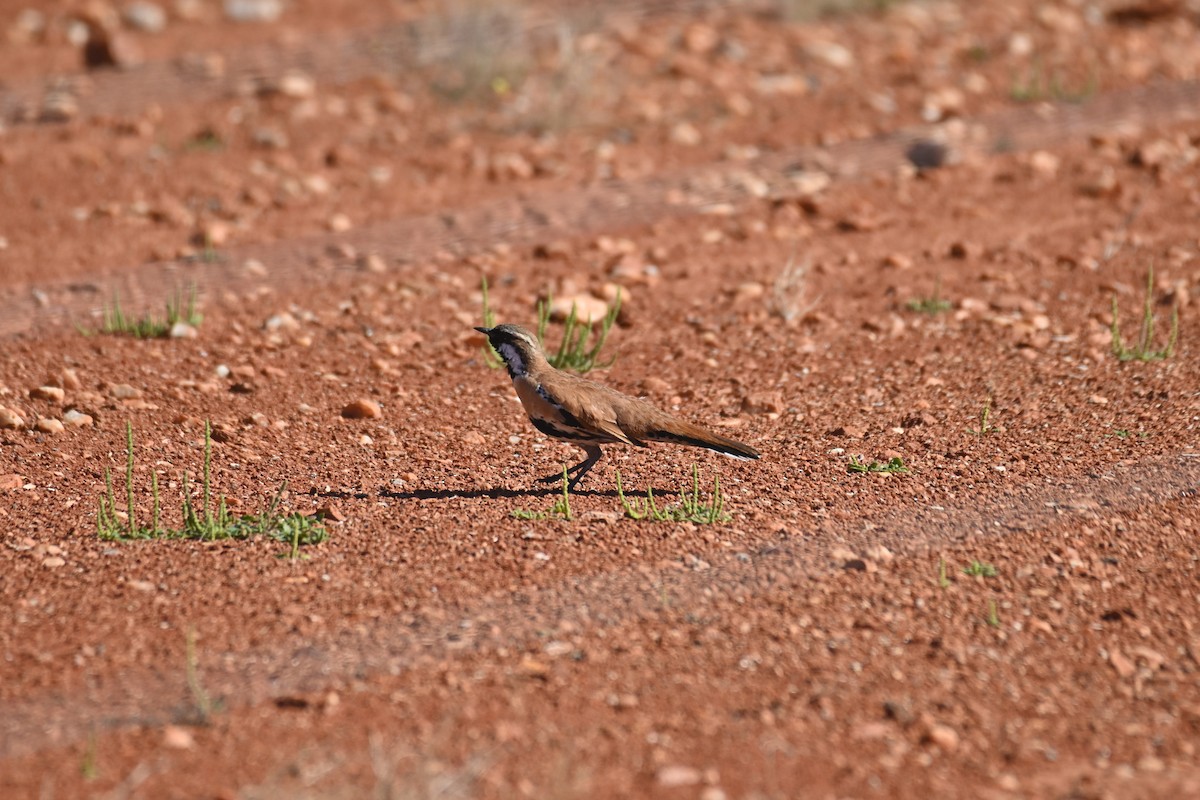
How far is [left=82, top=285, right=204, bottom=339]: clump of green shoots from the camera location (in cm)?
740

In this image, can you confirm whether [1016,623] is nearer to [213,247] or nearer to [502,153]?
[213,247]

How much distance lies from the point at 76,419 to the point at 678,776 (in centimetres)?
368

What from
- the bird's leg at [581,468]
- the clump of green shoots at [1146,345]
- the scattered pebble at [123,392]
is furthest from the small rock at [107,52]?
the clump of green shoots at [1146,345]

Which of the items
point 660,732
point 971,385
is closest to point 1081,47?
point 971,385

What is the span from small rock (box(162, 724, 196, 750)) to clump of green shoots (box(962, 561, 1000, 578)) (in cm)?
273

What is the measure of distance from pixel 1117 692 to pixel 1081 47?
904 cm

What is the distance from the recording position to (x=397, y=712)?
4250 millimetres

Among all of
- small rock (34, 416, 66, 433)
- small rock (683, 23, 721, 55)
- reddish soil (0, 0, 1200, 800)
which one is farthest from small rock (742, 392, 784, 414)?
small rock (683, 23, 721, 55)

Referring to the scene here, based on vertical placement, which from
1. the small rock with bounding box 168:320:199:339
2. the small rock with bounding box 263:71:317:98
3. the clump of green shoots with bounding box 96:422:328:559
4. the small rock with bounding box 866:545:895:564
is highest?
the small rock with bounding box 866:545:895:564

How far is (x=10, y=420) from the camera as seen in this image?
6.30 m

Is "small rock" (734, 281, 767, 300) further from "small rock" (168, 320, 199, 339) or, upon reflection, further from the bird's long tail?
"small rock" (168, 320, 199, 339)

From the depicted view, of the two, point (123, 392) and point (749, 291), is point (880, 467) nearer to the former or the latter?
point (749, 291)

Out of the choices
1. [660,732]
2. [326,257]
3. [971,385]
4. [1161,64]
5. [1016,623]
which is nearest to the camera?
[660,732]

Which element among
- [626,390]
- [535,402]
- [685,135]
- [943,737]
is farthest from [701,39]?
[943,737]
